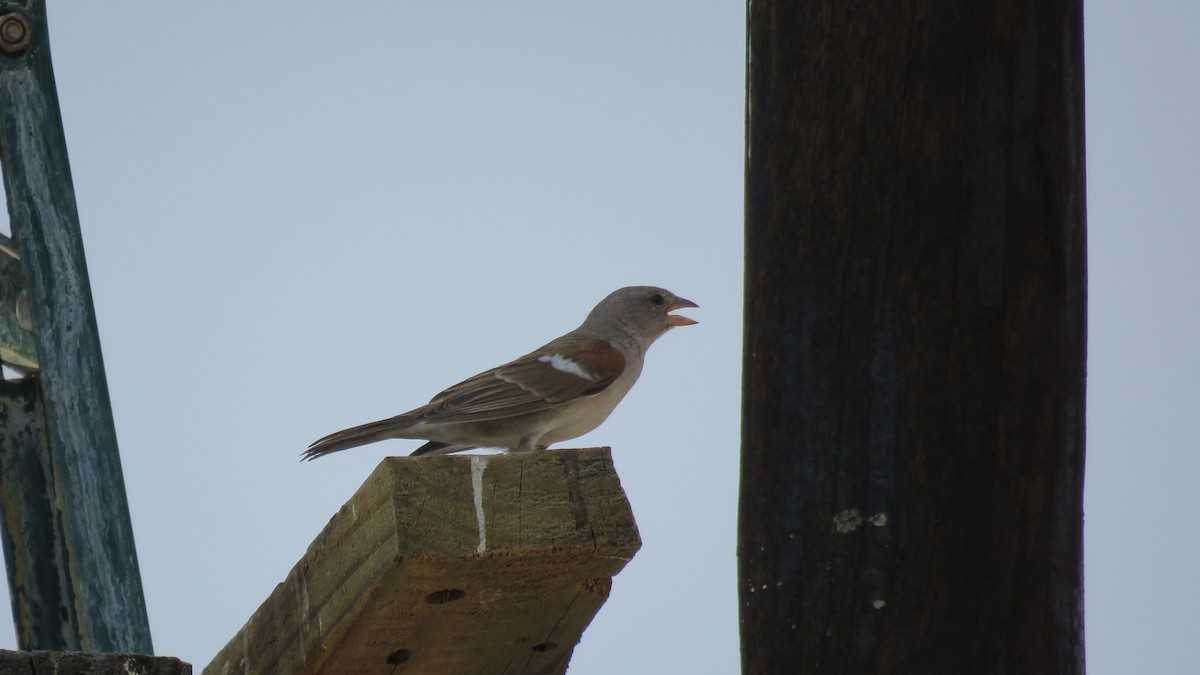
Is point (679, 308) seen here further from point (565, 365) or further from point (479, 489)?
point (479, 489)

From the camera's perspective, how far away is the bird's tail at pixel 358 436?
16.7ft

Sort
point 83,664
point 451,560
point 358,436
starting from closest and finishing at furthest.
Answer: point 83,664, point 451,560, point 358,436

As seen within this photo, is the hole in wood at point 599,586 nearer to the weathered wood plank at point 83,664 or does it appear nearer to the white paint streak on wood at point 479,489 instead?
the white paint streak on wood at point 479,489

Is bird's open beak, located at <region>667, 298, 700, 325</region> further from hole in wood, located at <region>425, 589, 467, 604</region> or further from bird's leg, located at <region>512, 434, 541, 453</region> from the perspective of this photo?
hole in wood, located at <region>425, 589, 467, 604</region>

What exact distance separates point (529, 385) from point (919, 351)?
11.5 feet

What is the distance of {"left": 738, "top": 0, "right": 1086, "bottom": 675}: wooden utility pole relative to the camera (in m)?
2.33

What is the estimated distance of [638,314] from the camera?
7.16 meters

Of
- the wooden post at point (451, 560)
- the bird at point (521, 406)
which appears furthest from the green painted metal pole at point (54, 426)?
the bird at point (521, 406)

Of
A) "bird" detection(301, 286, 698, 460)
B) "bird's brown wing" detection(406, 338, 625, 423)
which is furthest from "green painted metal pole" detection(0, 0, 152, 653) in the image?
"bird's brown wing" detection(406, 338, 625, 423)

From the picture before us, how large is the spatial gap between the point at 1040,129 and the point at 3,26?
9.80 ft

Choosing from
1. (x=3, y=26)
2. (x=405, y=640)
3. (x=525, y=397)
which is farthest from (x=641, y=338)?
(x=405, y=640)

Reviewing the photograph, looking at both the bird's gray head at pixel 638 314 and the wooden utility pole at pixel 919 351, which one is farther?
the bird's gray head at pixel 638 314

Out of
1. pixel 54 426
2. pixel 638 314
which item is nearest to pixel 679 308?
pixel 638 314

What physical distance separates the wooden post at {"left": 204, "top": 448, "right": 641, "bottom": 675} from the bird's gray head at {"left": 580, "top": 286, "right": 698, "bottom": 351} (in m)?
4.11
